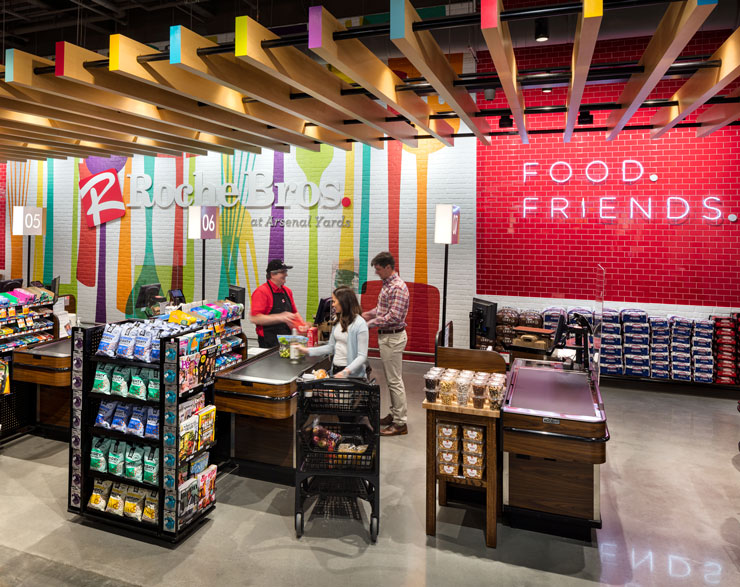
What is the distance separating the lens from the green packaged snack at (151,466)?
140 inches

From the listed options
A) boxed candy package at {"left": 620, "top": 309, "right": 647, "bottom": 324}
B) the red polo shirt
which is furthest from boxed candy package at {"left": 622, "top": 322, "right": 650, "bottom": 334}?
the red polo shirt

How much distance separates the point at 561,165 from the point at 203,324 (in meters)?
5.96

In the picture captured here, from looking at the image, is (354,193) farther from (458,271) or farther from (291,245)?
(458,271)

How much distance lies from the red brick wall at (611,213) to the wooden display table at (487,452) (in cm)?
507

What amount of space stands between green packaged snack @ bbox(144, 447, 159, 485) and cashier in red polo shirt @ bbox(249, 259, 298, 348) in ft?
7.05

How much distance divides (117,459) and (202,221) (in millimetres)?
5494

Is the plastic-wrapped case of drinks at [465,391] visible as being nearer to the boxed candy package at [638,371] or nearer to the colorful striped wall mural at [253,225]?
the boxed candy package at [638,371]

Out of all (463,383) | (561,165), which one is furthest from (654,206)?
(463,383)

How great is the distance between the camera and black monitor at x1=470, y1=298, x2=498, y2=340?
6543 millimetres

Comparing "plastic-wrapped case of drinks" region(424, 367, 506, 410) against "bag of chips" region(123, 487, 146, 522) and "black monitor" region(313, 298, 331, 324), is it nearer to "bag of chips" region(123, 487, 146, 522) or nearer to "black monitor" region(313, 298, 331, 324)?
"bag of chips" region(123, 487, 146, 522)

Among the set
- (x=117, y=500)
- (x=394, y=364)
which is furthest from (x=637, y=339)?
(x=117, y=500)

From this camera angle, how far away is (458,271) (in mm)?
8578

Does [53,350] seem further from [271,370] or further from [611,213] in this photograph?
[611,213]

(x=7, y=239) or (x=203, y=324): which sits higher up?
(x=7, y=239)
